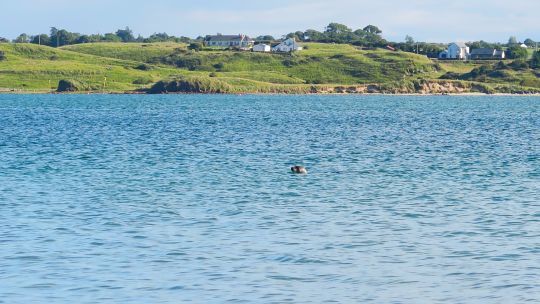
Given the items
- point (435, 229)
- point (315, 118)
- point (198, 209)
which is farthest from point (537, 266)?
point (315, 118)

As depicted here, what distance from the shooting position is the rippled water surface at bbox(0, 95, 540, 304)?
2145 cm

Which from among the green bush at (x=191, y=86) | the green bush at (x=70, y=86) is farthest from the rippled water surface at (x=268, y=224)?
the green bush at (x=70, y=86)

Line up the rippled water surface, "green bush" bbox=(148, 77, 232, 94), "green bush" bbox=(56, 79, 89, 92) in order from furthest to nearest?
"green bush" bbox=(56, 79, 89, 92)
"green bush" bbox=(148, 77, 232, 94)
the rippled water surface

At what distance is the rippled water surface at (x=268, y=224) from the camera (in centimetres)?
2145

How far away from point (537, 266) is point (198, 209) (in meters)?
13.1

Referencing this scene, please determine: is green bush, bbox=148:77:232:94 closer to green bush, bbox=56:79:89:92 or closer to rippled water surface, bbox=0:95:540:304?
green bush, bbox=56:79:89:92

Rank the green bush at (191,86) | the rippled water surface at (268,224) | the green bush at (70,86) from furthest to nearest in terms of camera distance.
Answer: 1. the green bush at (70,86)
2. the green bush at (191,86)
3. the rippled water surface at (268,224)

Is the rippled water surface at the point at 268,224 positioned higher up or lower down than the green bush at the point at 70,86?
lower down

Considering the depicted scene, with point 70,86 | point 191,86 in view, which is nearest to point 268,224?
point 191,86

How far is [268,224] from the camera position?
2941 cm

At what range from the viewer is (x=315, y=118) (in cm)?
10800

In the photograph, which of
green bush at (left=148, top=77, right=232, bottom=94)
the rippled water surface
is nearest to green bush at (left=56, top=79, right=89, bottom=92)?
green bush at (left=148, top=77, right=232, bottom=94)

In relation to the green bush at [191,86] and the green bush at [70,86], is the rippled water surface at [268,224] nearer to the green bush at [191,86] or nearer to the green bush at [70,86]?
the green bush at [191,86]

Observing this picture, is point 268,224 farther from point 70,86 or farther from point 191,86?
point 70,86
